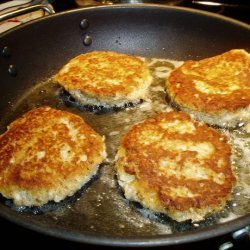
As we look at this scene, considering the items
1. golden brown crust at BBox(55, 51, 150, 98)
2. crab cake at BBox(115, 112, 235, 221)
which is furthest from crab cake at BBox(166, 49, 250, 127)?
golden brown crust at BBox(55, 51, 150, 98)

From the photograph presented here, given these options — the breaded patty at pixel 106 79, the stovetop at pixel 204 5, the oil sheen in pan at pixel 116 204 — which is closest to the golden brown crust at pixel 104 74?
the breaded patty at pixel 106 79

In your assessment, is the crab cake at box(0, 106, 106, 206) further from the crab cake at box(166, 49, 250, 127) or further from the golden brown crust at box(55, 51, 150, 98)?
the crab cake at box(166, 49, 250, 127)

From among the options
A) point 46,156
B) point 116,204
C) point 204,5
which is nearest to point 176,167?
point 116,204

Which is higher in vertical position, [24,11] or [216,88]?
[24,11]

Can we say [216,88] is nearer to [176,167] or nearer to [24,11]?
[176,167]

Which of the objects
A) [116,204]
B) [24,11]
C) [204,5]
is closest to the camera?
[116,204]

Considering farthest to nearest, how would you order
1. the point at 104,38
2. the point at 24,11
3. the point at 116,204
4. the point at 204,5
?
the point at 204,5
the point at 104,38
the point at 24,11
the point at 116,204

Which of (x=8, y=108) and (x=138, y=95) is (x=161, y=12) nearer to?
(x=138, y=95)
